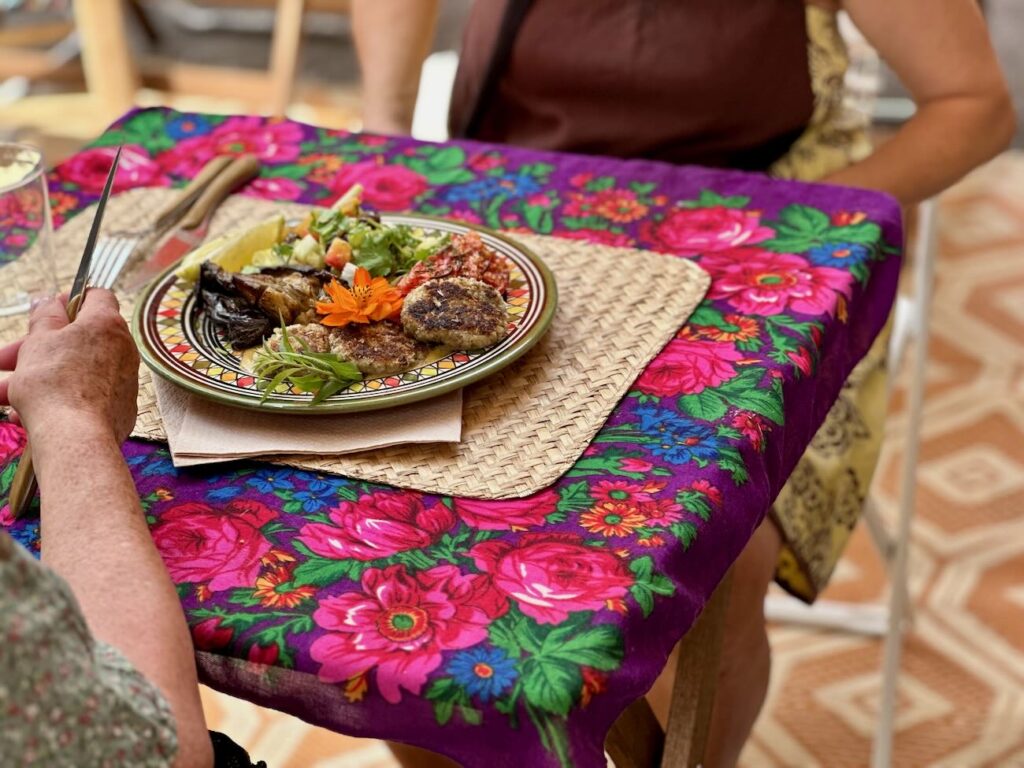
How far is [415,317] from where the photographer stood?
0.84 meters

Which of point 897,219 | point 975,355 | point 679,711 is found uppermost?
point 897,219

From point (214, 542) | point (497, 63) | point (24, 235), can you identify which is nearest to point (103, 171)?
point (24, 235)

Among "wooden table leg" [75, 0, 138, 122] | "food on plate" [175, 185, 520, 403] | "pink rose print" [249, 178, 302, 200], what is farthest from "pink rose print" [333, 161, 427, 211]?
"wooden table leg" [75, 0, 138, 122]

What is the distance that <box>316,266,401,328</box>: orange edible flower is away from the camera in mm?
839

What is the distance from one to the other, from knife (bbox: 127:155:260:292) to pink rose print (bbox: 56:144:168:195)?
0.27ft

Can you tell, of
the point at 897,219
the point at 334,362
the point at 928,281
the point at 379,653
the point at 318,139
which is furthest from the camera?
the point at 928,281

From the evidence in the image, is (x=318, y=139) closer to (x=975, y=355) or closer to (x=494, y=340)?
(x=494, y=340)

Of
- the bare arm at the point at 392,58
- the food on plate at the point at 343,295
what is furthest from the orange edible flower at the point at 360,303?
the bare arm at the point at 392,58

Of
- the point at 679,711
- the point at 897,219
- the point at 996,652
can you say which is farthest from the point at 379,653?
the point at 996,652

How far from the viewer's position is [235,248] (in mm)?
959

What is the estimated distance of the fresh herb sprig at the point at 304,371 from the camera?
2.61 feet

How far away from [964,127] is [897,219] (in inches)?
12.3

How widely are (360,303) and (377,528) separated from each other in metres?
0.18

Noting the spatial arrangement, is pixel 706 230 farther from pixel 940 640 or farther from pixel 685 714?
pixel 940 640
